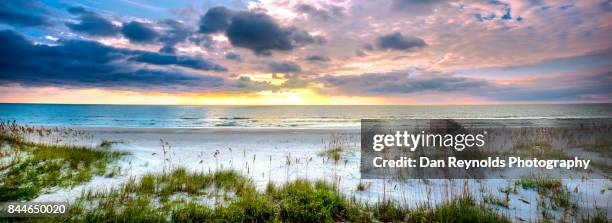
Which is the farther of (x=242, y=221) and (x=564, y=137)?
(x=564, y=137)

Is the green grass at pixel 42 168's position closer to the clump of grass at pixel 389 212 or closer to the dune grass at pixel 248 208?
the dune grass at pixel 248 208

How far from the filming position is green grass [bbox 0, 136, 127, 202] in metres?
6.08

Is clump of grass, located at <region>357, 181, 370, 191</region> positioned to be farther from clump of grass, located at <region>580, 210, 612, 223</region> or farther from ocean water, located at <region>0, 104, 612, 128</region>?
ocean water, located at <region>0, 104, 612, 128</region>

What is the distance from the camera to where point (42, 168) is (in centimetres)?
748

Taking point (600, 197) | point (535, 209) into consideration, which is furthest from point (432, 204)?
point (600, 197)

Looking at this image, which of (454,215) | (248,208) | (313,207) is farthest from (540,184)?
(248,208)

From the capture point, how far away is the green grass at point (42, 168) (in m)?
6.08

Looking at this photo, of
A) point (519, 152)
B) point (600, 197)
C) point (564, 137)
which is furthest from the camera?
point (564, 137)

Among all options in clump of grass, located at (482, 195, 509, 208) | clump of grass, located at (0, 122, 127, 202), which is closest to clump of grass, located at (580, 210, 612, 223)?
clump of grass, located at (482, 195, 509, 208)

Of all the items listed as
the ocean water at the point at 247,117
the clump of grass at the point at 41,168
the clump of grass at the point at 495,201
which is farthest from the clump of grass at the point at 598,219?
the ocean water at the point at 247,117

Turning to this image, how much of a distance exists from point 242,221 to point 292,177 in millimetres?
3229

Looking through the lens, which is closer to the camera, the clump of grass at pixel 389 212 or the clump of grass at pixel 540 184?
the clump of grass at pixel 389 212

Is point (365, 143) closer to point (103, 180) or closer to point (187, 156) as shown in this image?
point (187, 156)

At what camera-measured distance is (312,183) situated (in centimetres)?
717
